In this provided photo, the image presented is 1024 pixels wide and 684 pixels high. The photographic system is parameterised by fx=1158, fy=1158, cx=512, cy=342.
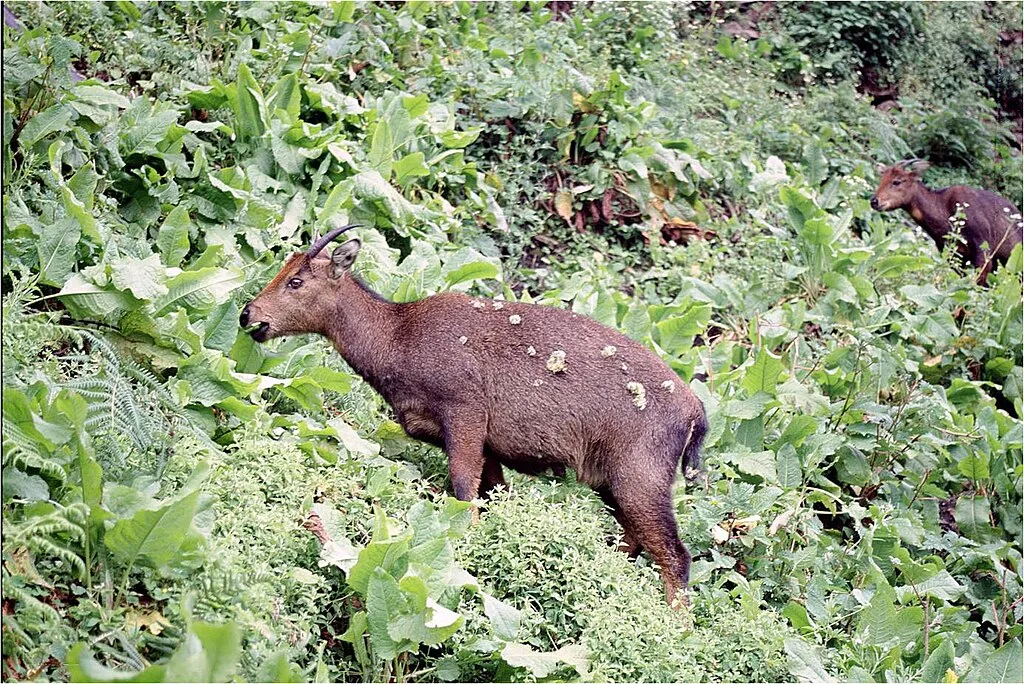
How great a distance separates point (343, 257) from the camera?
6.25 m

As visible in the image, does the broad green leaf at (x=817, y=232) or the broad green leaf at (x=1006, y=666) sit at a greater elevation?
the broad green leaf at (x=817, y=232)

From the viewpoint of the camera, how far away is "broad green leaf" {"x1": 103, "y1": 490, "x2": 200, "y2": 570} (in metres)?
4.14

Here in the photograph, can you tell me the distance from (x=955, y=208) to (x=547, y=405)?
8398mm

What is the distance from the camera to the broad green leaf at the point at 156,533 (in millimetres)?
4137

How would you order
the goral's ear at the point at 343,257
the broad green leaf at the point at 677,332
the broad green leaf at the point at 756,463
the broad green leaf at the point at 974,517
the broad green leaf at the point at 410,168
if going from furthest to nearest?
the broad green leaf at the point at 410,168, the broad green leaf at the point at 974,517, the broad green leaf at the point at 677,332, the broad green leaf at the point at 756,463, the goral's ear at the point at 343,257

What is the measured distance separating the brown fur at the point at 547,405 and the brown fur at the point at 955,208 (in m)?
7.13

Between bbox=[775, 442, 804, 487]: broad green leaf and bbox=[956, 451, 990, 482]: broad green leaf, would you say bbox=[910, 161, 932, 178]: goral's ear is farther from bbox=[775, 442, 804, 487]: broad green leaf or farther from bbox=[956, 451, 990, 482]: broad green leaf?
bbox=[775, 442, 804, 487]: broad green leaf

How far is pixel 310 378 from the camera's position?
595 centimetres

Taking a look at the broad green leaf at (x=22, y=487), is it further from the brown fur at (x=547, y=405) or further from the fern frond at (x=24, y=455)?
the brown fur at (x=547, y=405)

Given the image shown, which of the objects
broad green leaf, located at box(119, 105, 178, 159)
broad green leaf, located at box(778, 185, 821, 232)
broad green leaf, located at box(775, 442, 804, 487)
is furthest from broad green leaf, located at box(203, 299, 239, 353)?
broad green leaf, located at box(778, 185, 821, 232)

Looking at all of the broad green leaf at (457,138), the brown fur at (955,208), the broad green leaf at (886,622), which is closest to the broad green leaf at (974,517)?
the broad green leaf at (886,622)

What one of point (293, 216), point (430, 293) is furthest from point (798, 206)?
point (293, 216)

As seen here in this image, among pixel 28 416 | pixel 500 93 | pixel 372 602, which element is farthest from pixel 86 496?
pixel 500 93

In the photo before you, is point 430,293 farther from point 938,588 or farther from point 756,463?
point 938,588
